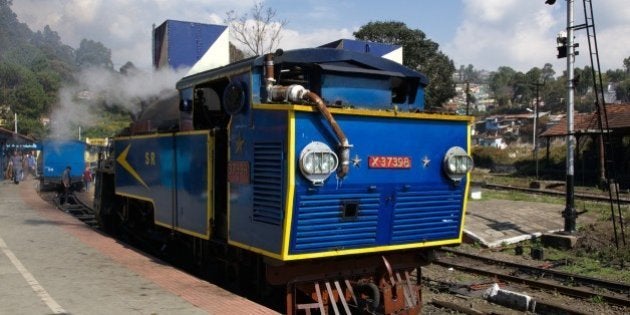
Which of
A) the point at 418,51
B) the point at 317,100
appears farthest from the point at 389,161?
the point at 418,51

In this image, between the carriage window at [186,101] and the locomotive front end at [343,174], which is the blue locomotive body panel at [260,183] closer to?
the locomotive front end at [343,174]

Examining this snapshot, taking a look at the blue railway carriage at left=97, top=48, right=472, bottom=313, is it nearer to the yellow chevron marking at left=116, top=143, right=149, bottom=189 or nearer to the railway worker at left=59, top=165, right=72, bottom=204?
the yellow chevron marking at left=116, top=143, right=149, bottom=189

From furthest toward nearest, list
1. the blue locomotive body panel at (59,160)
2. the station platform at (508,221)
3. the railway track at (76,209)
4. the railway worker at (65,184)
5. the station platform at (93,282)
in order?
the blue locomotive body panel at (59,160) < the railway worker at (65,184) < the railway track at (76,209) < the station platform at (508,221) < the station platform at (93,282)

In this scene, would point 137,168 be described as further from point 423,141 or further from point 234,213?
point 423,141

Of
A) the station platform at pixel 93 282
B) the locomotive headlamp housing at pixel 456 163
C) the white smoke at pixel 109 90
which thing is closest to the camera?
the station platform at pixel 93 282

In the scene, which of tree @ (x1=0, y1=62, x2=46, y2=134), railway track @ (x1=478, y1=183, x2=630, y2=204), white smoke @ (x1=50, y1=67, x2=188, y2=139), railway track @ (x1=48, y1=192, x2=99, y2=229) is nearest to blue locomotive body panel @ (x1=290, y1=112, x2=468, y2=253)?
white smoke @ (x1=50, y1=67, x2=188, y2=139)

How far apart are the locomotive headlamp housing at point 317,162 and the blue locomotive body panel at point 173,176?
158 cm

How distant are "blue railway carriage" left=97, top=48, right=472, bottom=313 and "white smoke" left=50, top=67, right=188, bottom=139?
381 centimetres

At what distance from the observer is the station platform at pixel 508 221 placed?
12283 mm

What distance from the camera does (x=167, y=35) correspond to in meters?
10.9

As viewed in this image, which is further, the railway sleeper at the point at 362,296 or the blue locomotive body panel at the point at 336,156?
the railway sleeper at the point at 362,296

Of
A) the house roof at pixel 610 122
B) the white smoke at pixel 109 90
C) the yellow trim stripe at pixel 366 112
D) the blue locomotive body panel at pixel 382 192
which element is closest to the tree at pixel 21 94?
the white smoke at pixel 109 90

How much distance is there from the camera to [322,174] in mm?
4836

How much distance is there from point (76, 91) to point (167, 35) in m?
4.68
